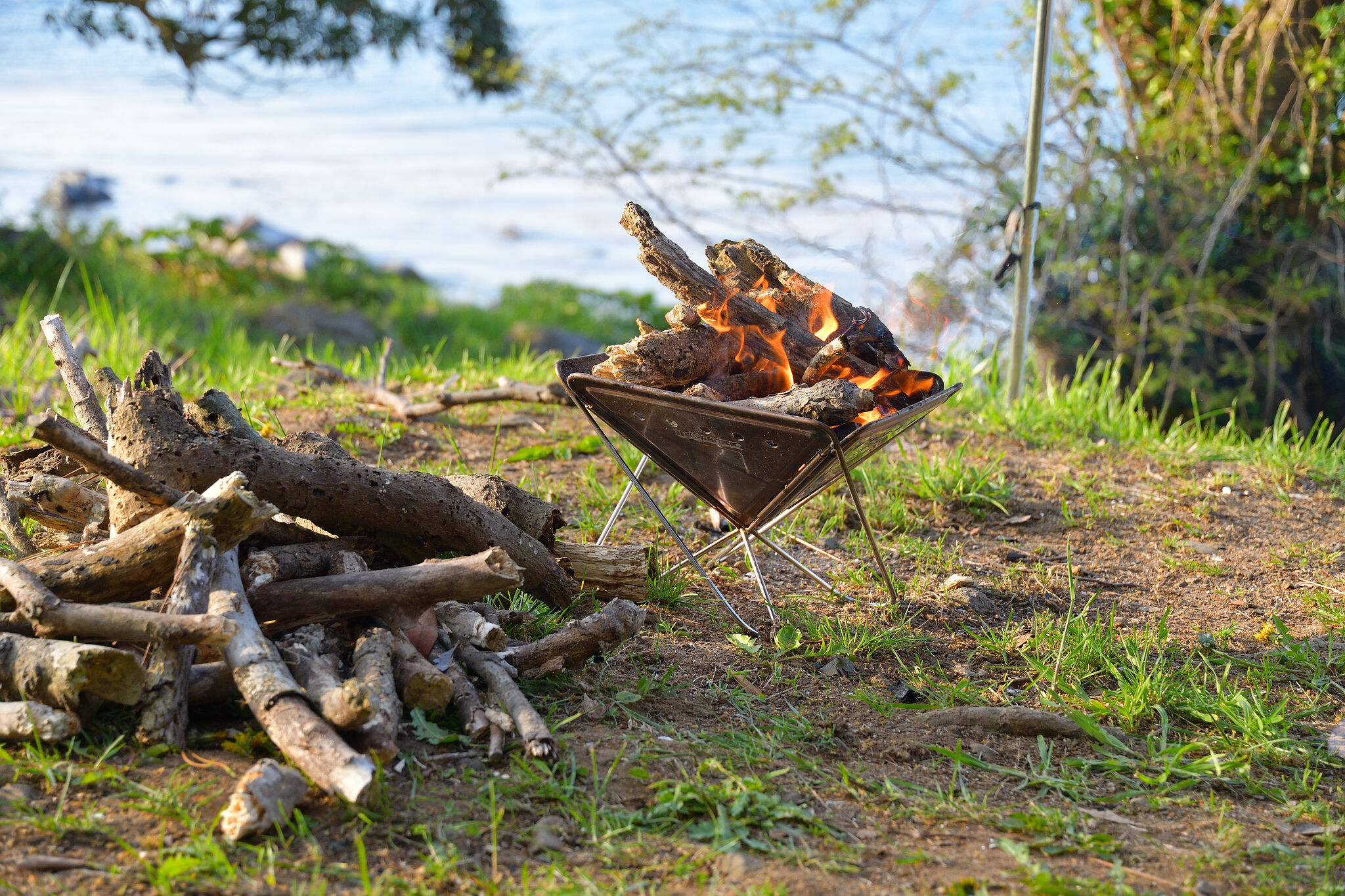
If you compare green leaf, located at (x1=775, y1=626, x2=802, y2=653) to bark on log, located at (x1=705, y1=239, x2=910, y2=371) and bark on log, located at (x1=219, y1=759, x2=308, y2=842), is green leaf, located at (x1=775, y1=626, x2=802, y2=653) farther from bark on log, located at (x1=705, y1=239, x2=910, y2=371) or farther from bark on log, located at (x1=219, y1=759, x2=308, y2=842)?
bark on log, located at (x1=219, y1=759, x2=308, y2=842)

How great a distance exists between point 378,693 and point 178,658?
0.40m

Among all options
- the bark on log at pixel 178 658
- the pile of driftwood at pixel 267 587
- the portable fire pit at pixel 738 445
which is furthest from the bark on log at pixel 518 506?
the bark on log at pixel 178 658

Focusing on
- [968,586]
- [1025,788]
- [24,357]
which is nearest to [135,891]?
[1025,788]

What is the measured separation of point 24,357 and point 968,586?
4534mm

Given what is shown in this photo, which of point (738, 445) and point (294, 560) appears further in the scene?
point (738, 445)

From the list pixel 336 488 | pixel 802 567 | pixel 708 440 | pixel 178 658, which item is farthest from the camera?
pixel 802 567

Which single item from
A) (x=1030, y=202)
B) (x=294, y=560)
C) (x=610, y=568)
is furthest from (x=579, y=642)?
(x=1030, y=202)

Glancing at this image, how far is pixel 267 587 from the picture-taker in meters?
2.19

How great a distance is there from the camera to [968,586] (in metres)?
3.11

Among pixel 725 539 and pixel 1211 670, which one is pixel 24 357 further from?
pixel 1211 670

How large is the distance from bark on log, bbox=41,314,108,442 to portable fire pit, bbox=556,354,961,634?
127 centimetres

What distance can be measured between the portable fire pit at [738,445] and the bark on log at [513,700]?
63cm

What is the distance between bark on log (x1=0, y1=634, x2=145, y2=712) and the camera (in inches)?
71.8

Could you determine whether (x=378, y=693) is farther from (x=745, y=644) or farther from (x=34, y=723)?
(x=745, y=644)
